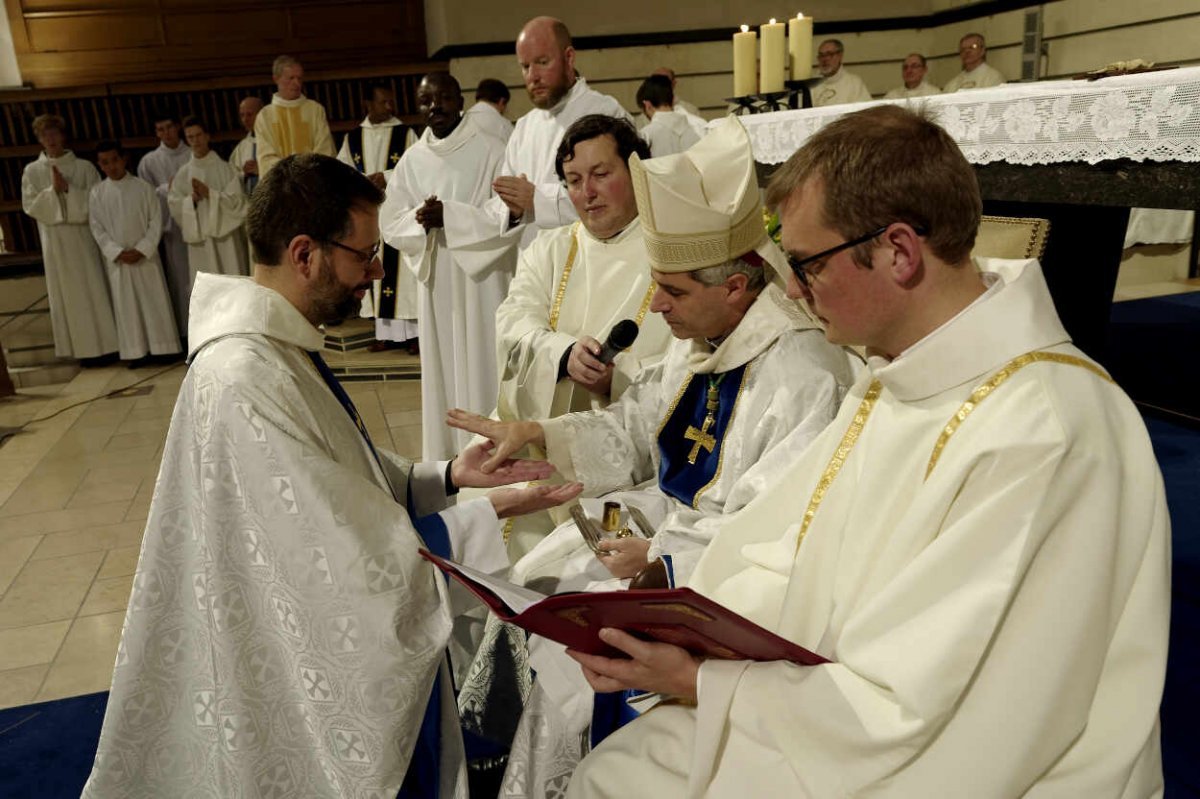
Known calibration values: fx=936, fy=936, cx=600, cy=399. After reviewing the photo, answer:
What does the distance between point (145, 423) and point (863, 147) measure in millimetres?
6676

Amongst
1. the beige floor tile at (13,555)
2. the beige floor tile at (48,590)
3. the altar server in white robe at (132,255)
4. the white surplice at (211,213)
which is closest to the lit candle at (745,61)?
the beige floor tile at (48,590)

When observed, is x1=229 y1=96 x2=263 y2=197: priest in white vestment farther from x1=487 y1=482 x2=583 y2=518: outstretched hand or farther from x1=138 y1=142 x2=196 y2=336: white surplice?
x1=487 y1=482 x2=583 y2=518: outstretched hand

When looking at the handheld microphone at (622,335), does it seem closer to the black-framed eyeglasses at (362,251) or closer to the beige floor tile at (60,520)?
the black-framed eyeglasses at (362,251)

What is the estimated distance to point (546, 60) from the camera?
4.70 metres

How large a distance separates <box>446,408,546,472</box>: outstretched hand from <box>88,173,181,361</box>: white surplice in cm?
753

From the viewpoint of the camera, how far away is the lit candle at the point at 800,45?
4258 mm

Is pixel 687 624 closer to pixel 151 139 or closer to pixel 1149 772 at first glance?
pixel 1149 772

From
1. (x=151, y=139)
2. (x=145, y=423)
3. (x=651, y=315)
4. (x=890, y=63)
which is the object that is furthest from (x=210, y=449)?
(x=890, y=63)

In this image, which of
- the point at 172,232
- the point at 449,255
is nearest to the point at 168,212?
the point at 172,232

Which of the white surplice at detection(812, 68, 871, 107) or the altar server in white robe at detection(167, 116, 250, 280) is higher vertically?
the white surplice at detection(812, 68, 871, 107)

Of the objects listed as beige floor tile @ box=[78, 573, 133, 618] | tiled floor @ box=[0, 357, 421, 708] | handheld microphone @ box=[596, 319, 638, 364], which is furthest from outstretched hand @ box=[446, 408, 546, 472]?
beige floor tile @ box=[78, 573, 133, 618]

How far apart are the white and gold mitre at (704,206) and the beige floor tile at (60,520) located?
3975 millimetres

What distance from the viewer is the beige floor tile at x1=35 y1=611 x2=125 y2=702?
3355 mm

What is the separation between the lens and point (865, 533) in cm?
144
